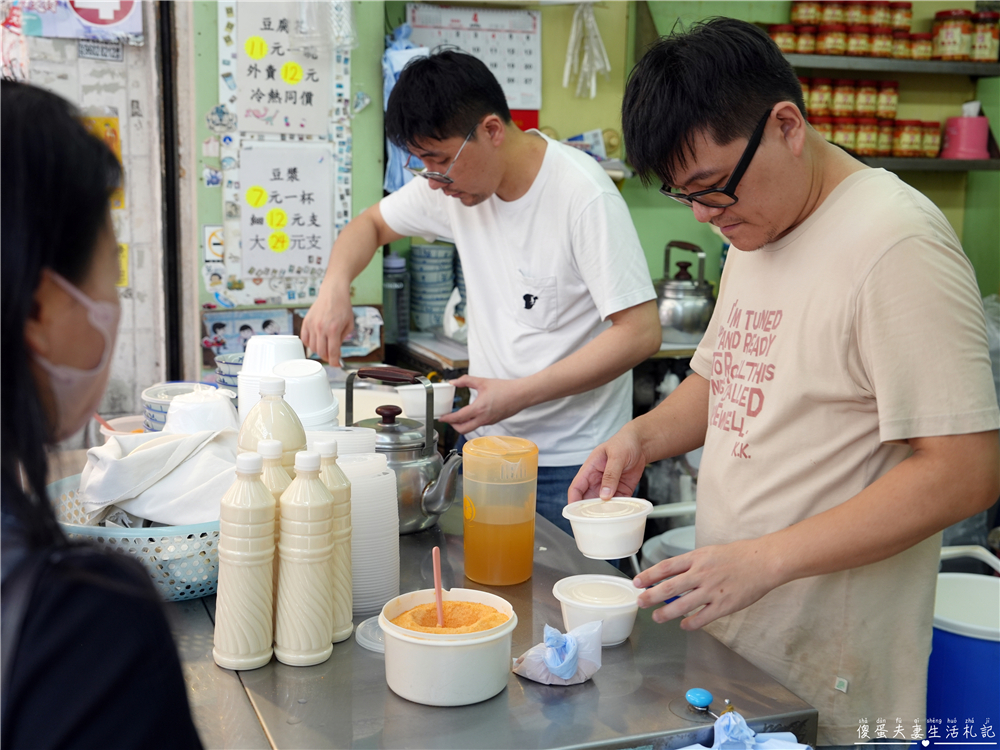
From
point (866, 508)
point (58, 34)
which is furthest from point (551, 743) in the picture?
point (58, 34)

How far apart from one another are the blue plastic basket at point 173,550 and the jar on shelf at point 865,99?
3911mm

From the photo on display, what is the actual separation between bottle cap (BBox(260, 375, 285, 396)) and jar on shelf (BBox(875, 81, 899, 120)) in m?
3.81

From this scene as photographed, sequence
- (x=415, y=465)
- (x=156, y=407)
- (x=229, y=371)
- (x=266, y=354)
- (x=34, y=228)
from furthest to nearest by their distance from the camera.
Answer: (x=229, y=371), (x=156, y=407), (x=266, y=354), (x=415, y=465), (x=34, y=228)

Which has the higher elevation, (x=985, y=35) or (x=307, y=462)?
(x=985, y=35)

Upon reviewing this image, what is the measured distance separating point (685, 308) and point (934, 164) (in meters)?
1.64

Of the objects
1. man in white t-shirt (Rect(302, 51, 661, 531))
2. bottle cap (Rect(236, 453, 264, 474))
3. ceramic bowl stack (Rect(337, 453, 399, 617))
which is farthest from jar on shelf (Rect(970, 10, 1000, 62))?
bottle cap (Rect(236, 453, 264, 474))

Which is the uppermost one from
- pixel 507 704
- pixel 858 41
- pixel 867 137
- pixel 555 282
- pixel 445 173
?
pixel 858 41

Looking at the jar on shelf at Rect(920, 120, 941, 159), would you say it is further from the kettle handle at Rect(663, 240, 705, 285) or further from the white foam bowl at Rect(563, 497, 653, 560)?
the white foam bowl at Rect(563, 497, 653, 560)

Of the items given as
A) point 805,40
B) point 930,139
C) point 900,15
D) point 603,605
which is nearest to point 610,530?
point 603,605

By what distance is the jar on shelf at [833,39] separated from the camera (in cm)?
405

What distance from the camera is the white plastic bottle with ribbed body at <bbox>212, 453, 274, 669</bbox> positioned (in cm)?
122

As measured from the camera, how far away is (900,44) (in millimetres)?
4164

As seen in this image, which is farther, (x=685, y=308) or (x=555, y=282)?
(x=685, y=308)

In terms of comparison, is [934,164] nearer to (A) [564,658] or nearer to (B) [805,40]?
(B) [805,40]
